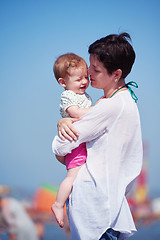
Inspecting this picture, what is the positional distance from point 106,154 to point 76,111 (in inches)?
8.1

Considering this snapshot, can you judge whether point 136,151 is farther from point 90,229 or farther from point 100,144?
point 90,229

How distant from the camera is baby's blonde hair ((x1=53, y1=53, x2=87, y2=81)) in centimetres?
141

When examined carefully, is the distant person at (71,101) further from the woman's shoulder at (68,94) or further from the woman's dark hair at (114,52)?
the woman's dark hair at (114,52)

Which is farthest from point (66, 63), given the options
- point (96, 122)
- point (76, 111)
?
point (96, 122)

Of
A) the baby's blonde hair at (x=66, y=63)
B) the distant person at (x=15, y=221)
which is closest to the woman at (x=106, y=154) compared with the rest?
the baby's blonde hair at (x=66, y=63)

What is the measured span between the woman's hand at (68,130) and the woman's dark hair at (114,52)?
0.24 m

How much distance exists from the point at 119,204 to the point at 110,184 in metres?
0.08

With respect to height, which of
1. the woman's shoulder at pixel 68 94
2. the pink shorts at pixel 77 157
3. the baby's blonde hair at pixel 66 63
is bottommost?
the pink shorts at pixel 77 157

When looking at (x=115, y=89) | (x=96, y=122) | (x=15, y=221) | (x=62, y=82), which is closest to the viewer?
(x=96, y=122)

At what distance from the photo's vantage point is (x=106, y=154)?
123cm

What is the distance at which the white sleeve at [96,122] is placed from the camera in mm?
1222

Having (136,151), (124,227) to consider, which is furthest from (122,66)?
(124,227)

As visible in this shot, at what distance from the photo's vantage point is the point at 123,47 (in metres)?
1.29

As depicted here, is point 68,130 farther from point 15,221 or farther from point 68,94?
point 15,221
